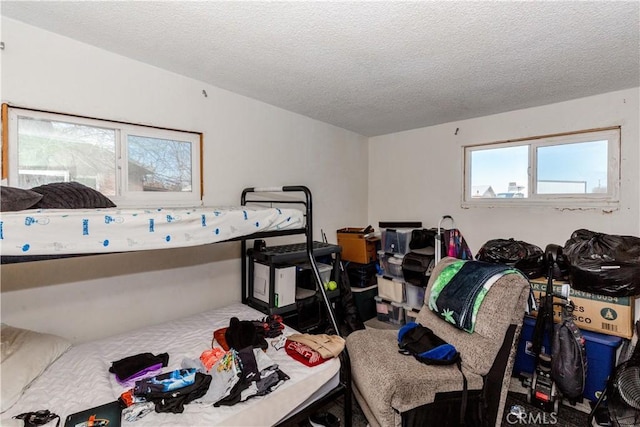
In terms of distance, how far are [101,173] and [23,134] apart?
437 mm

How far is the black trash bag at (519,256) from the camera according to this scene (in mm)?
2416

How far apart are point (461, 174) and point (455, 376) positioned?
90.0 inches

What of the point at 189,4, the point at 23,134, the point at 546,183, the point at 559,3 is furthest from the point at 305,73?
the point at 546,183

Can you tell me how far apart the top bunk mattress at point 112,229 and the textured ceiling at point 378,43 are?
1.06 m

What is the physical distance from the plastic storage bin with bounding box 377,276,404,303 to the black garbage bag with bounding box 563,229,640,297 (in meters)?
1.42

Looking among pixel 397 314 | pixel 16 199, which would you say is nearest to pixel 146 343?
pixel 16 199

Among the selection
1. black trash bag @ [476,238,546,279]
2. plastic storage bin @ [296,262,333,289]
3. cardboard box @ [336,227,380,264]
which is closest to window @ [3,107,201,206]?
plastic storage bin @ [296,262,333,289]

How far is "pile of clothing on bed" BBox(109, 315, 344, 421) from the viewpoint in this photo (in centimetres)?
137

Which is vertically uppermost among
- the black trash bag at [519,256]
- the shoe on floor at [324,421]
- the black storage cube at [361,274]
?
the black trash bag at [519,256]

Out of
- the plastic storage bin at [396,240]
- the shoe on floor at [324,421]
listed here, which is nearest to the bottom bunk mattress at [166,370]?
the shoe on floor at [324,421]

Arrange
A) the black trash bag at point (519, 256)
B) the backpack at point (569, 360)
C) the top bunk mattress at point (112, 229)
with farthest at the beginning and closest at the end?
the black trash bag at point (519, 256)
the backpack at point (569, 360)
the top bunk mattress at point (112, 229)

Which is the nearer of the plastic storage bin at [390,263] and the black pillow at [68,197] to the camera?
the black pillow at [68,197]

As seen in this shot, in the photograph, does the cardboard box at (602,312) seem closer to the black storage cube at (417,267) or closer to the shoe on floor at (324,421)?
the black storage cube at (417,267)

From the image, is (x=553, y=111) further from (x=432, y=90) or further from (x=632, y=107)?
(x=432, y=90)
